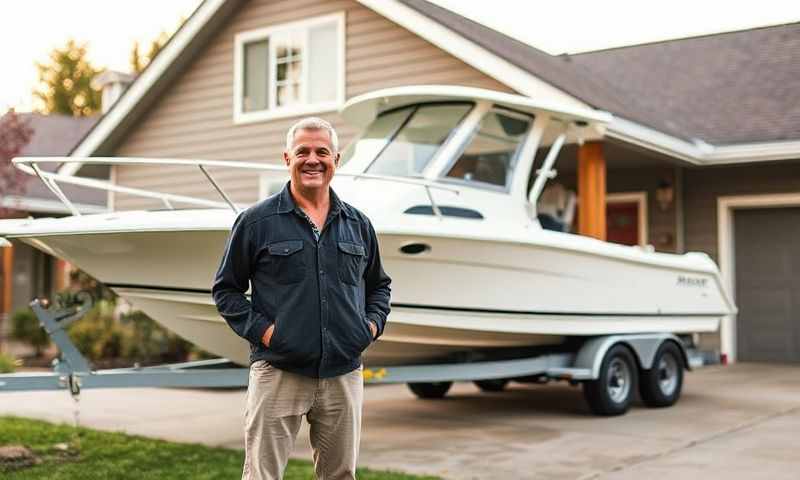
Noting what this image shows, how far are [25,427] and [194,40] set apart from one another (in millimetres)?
7856

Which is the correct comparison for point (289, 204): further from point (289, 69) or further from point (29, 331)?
point (29, 331)

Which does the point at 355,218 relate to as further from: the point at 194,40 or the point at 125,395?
the point at 194,40

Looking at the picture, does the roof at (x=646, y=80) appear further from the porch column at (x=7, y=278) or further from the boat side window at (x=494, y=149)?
the porch column at (x=7, y=278)

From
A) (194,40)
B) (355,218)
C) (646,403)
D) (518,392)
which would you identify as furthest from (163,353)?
(355,218)

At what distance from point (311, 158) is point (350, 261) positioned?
42 centimetres

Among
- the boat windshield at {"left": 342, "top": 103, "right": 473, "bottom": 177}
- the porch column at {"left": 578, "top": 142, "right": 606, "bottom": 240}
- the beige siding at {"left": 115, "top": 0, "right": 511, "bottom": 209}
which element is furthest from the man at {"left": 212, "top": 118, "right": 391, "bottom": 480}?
the beige siding at {"left": 115, "top": 0, "right": 511, "bottom": 209}

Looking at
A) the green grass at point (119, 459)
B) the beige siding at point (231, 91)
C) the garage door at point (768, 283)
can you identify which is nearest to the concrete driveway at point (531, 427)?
the green grass at point (119, 459)

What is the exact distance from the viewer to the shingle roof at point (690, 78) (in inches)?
484

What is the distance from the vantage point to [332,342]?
3.55m

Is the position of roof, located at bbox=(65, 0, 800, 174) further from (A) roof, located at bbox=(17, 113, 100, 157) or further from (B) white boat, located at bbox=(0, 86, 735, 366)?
(A) roof, located at bbox=(17, 113, 100, 157)

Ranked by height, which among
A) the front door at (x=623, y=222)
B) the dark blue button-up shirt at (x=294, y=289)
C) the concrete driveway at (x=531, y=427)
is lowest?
the concrete driveway at (x=531, y=427)

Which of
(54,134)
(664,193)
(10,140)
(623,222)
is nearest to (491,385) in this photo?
(664,193)

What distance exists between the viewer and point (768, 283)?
1359cm

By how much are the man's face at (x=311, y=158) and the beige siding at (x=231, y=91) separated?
27.5 feet
